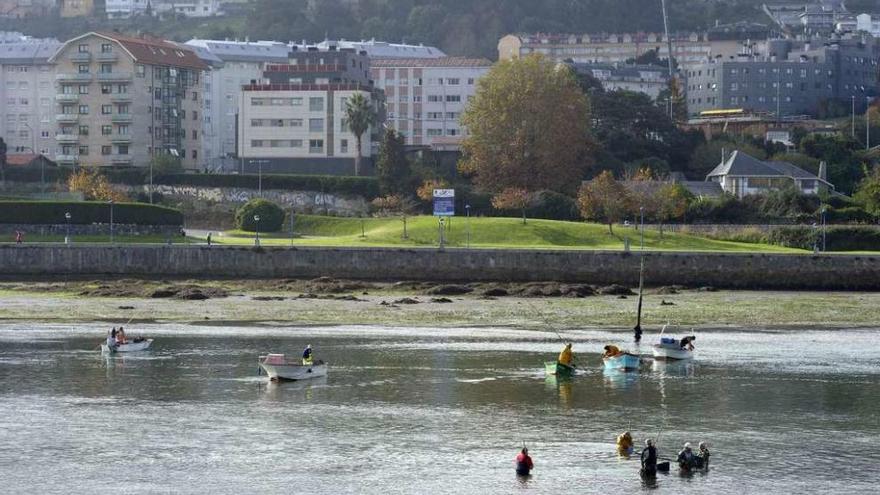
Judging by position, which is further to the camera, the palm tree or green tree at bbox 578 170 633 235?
the palm tree

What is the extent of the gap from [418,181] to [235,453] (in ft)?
381

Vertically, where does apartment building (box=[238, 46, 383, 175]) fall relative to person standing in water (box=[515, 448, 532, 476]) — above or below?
above

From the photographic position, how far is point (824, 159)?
7456 inches

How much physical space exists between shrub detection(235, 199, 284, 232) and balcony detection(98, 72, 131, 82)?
5080 cm

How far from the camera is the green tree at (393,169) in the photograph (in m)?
166

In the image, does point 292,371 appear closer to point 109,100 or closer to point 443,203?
point 443,203

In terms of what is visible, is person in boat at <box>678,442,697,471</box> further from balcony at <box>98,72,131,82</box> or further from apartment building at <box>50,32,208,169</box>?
balcony at <box>98,72,131,82</box>

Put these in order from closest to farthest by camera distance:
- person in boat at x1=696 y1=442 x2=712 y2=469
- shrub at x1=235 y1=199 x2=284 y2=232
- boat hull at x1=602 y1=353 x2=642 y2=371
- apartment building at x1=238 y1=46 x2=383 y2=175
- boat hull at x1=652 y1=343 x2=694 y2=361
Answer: person in boat at x1=696 y1=442 x2=712 y2=469, boat hull at x1=602 y1=353 x2=642 y2=371, boat hull at x1=652 y1=343 x2=694 y2=361, shrub at x1=235 y1=199 x2=284 y2=232, apartment building at x1=238 y1=46 x2=383 y2=175

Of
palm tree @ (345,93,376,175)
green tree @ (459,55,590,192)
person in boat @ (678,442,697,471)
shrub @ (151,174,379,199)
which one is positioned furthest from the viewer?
palm tree @ (345,93,376,175)

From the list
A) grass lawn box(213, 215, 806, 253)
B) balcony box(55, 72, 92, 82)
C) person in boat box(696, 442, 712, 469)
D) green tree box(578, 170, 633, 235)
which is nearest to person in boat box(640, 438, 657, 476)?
person in boat box(696, 442, 712, 469)

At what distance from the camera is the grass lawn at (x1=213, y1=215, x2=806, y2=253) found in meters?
129

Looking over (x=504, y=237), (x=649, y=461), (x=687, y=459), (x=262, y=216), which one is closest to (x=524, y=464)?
(x=649, y=461)

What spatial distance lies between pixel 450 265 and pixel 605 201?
28.4 m

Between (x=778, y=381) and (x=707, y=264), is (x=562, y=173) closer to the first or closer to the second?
(x=707, y=264)
